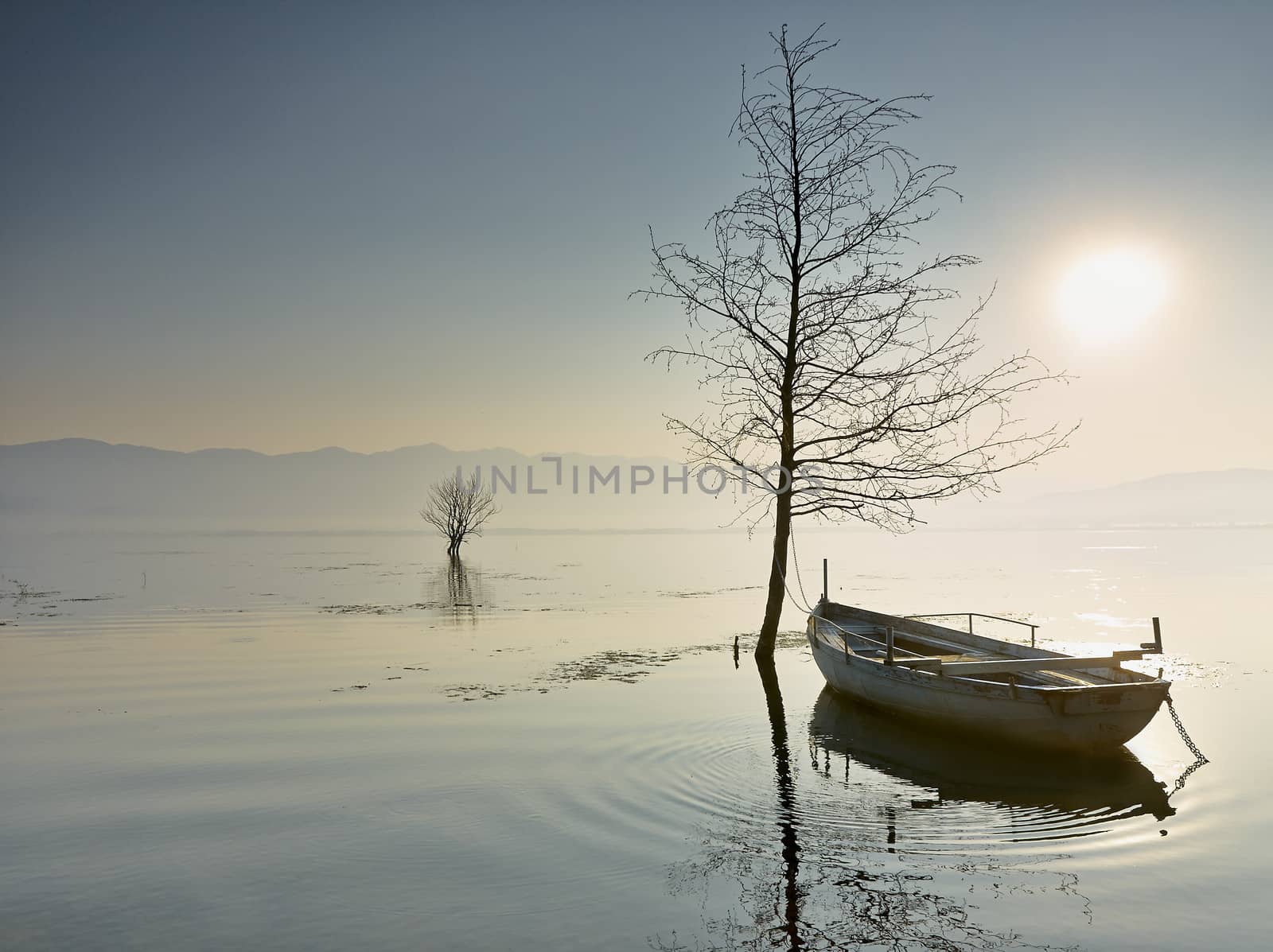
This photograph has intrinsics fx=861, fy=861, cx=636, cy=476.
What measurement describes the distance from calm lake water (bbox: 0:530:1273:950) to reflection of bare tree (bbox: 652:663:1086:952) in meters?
0.03

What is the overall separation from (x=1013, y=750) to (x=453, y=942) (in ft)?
28.2

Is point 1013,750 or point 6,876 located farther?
point 1013,750

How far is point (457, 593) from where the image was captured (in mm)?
40906

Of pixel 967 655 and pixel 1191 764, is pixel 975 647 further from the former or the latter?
pixel 1191 764

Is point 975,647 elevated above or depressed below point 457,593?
above

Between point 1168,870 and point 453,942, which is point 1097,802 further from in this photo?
point 453,942

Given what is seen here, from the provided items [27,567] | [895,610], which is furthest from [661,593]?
[27,567]

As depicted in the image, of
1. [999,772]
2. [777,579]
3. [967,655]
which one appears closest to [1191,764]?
[999,772]

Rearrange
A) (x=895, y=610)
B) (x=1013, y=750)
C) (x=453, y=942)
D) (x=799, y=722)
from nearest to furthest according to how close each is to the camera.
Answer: (x=453, y=942), (x=1013, y=750), (x=799, y=722), (x=895, y=610)

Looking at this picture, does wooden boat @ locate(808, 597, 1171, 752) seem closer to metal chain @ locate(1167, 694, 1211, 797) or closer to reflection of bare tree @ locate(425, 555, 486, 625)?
metal chain @ locate(1167, 694, 1211, 797)

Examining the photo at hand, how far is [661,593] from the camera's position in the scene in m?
41.7

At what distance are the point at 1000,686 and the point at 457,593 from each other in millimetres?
32233

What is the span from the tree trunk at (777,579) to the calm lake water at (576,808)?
926 millimetres

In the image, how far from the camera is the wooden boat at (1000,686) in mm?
11172
